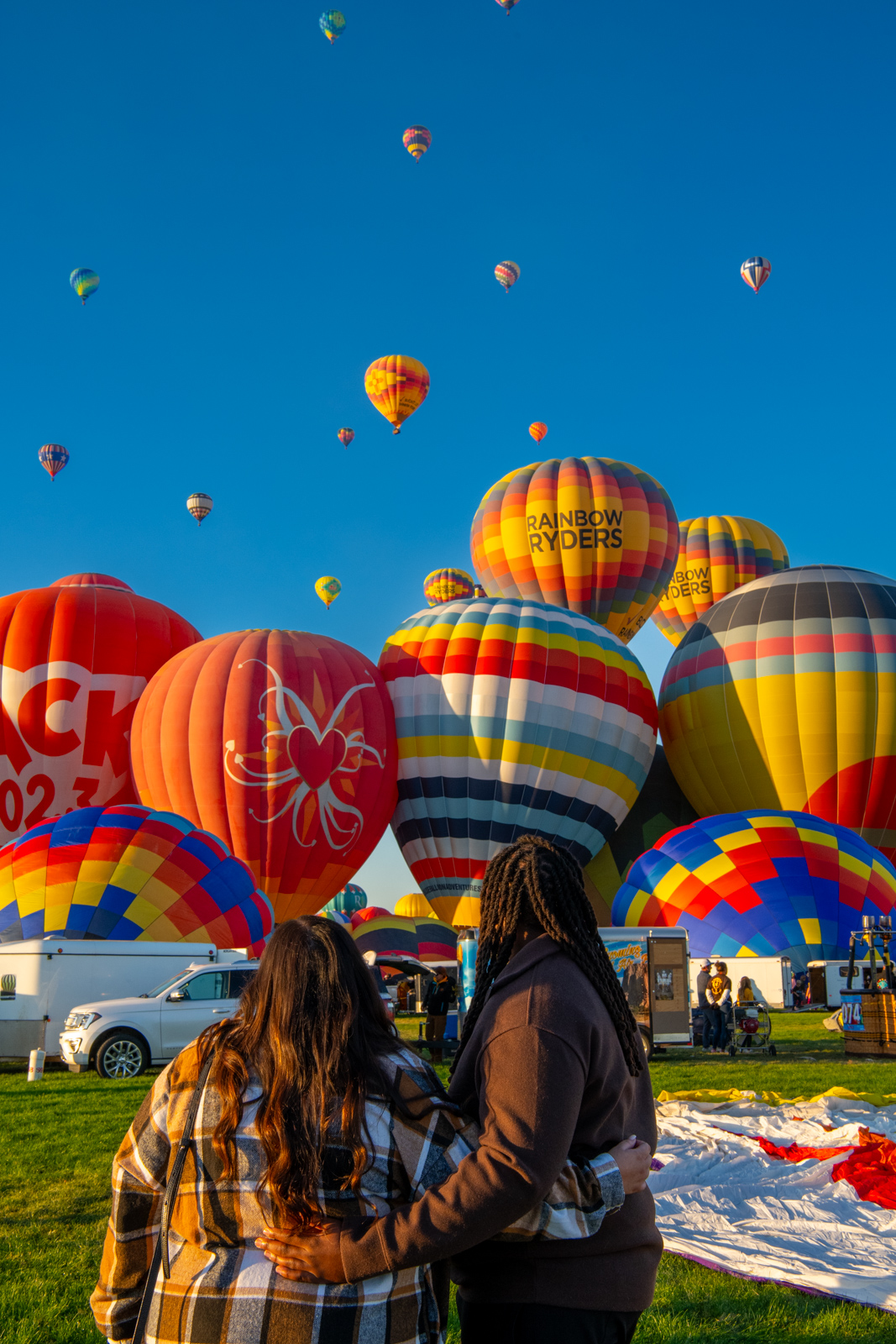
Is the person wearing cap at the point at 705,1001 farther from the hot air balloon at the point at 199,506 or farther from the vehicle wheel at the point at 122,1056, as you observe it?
the hot air balloon at the point at 199,506

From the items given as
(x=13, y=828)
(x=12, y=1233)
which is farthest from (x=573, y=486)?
(x=12, y=1233)

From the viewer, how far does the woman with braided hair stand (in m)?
1.90

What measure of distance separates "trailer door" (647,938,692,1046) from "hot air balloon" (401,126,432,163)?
21.5 meters

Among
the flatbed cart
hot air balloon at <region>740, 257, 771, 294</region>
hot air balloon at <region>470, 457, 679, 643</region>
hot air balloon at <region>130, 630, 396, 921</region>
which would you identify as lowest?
the flatbed cart

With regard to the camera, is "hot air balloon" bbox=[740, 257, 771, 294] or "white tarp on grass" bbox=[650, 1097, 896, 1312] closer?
"white tarp on grass" bbox=[650, 1097, 896, 1312]

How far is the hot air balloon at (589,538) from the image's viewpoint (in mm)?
25094

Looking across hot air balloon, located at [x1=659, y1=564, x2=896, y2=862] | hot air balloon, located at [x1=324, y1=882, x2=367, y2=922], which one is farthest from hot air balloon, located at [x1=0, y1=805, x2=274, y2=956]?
hot air balloon, located at [x1=324, y1=882, x2=367, y2=922]

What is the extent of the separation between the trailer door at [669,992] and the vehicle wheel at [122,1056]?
6.13 m

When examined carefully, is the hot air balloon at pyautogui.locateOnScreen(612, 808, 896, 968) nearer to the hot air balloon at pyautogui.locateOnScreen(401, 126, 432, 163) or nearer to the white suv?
the white suv

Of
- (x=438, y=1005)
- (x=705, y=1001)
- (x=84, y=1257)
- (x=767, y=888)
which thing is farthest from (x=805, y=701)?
(x=84, y=1257)

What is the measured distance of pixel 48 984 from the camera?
11742mm

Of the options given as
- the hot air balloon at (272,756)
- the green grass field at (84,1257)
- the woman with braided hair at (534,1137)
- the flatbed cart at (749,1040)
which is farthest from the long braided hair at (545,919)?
the hot air balloon at (272,756)

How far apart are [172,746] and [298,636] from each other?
314 cm

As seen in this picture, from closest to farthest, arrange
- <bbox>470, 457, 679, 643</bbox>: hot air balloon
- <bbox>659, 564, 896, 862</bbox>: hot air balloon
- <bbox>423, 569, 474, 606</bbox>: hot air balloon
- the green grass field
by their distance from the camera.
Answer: the green grass field, <bbox>659, 564, 896, 862</bbox>: hot air balloon, <bbox>470, 457, 679, 643</bbox>: hot air balloon, <bbox>423, 569, 474, 606</bbox>: hot air balloon
